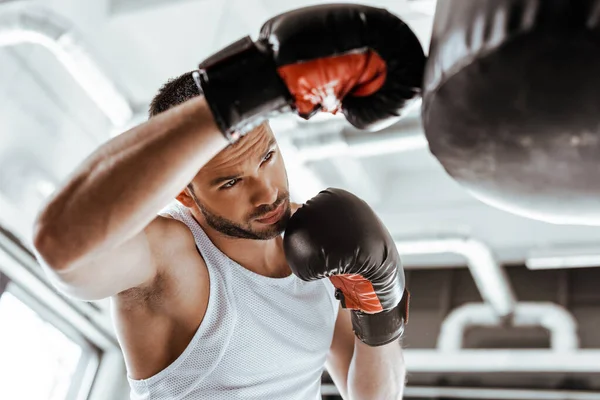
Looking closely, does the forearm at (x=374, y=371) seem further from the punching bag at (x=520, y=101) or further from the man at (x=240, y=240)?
the punching bag at (x=520, y=101)

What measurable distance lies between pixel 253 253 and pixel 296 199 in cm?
196

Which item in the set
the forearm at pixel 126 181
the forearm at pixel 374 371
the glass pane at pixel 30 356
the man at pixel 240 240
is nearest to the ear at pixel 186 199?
the man at pixel 240 240

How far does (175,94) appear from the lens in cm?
167

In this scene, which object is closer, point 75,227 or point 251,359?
point 75,227

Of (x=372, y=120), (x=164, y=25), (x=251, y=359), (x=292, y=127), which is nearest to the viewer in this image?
(x=372, y=120)

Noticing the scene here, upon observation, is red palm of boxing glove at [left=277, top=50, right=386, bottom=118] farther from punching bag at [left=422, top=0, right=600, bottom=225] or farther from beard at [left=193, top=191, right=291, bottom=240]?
beard at [left=193, top=191, right=291, bottom=240]

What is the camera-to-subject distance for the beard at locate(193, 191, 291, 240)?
166 cm

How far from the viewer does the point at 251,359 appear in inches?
67.1

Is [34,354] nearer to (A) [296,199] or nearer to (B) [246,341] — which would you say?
(A) [296,199]

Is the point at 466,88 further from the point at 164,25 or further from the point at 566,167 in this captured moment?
the point at 164,25

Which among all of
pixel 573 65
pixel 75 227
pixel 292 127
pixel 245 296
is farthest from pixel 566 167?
pixel 292 127

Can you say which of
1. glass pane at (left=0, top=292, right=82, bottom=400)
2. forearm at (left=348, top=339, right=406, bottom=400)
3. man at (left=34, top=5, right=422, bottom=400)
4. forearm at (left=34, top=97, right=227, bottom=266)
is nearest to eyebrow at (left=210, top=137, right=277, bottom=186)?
man at (left=34, top=5, right=422, bottom=400)

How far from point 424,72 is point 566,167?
0.26 m

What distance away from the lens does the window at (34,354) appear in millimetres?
3828
